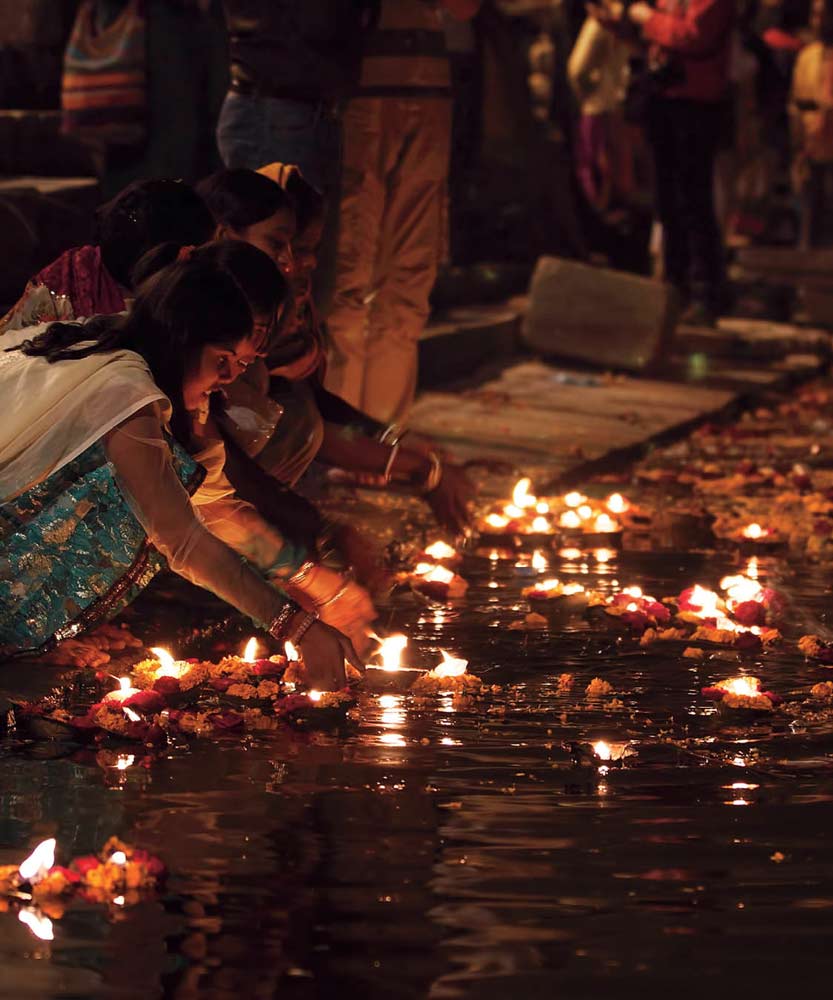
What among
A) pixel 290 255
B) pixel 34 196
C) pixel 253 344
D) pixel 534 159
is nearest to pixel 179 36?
pixel 34 196

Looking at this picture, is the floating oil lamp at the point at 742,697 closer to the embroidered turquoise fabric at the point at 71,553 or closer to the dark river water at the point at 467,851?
the dark river water at the point at 467,851

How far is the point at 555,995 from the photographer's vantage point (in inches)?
125

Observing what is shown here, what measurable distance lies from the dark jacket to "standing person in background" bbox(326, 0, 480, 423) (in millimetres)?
317

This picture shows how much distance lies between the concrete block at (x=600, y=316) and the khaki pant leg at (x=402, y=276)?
3893mm

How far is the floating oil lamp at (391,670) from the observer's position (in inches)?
198

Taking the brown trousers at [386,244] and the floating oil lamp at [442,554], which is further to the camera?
the brown trousers at [386,244]

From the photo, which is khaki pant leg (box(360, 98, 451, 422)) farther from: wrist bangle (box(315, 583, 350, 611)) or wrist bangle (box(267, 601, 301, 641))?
wrist bangle (box(267, 601, 301, 641))

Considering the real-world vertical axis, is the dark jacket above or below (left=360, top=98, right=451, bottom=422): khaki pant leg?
above

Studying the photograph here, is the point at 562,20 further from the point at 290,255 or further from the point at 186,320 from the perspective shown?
the point at 186,320

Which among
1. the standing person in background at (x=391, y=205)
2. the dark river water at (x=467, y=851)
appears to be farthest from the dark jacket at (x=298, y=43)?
the dark river water at (x=467, y=851)

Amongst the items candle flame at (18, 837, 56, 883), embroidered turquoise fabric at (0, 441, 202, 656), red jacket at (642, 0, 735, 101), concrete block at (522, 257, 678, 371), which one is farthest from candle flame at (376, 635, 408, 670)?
red jacket at (642, 0, 735, 101)

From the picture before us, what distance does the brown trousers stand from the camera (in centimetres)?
748

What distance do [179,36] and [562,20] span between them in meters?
7.31

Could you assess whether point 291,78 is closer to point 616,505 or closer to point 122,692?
point 616,505
